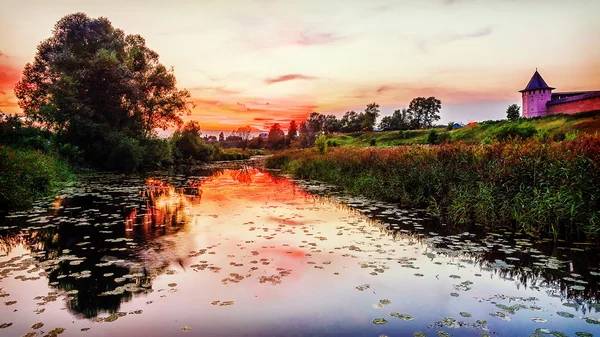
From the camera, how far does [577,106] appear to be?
59.0 meters

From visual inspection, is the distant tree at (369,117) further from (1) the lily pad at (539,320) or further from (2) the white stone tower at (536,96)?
(1) the lily pad at (539,320)

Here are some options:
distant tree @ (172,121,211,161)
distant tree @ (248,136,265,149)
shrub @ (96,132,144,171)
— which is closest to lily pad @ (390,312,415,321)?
shrub @ (96,132,144,171)

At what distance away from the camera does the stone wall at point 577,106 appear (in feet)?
173

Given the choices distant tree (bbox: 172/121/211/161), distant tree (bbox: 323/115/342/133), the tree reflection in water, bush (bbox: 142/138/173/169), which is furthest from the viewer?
distant tree (bbox: 323/115/342/133)

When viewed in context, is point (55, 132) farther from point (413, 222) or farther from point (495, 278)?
point (495, 278)

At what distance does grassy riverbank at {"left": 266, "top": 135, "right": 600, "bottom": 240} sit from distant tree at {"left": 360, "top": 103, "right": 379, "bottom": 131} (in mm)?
86702

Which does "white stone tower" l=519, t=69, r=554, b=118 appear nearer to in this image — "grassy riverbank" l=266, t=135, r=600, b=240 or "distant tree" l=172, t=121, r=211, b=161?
"distant tree" l=172, t=121, r=211, b=161

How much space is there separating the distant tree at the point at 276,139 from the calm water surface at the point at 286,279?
290 feet

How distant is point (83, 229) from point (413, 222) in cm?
893

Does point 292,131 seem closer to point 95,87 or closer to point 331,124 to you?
point 331,124

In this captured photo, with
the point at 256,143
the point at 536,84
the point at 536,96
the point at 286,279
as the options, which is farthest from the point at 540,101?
the point at 286,279

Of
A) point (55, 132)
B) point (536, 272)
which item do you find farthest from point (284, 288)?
point (55, 132)

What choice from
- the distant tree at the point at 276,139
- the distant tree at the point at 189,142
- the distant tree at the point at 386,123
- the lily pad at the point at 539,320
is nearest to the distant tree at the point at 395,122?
the distant tree at the point at 386,123

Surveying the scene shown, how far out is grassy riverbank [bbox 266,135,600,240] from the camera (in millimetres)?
8305
